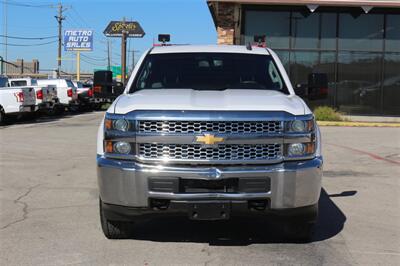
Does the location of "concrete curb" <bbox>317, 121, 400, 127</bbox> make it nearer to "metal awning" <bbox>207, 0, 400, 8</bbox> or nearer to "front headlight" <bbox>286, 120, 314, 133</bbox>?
"metal awning" <bbox>207, 0, 400, 8</bbox>

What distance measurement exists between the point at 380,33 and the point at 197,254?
17.7m

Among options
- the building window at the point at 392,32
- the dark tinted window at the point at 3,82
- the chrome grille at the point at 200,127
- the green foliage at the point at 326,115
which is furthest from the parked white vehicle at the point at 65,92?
the chrome grille at the point at 200,127

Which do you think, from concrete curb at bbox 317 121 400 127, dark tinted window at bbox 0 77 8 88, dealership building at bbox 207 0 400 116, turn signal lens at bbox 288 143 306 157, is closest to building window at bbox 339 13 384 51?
dealership building at bbox 207 0 400 116

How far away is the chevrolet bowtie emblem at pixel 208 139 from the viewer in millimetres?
4596

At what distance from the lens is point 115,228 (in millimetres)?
5211

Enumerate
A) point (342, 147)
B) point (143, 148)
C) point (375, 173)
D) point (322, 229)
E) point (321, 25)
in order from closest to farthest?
point (143, 148), point (322, 229), point (375, 173), point (342, 147), point (321, 25)

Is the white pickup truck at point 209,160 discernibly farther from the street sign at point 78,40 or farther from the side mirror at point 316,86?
the street sign at point 78,40

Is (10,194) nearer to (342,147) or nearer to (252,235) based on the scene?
(252,235)

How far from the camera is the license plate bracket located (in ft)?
15.1

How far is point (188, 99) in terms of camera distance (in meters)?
4.96

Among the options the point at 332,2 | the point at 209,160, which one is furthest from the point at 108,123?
the point at 332,2

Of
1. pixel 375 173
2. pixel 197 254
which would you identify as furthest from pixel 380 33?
pixel 197 254

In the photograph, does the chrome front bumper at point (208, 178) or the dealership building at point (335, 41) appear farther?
the dealership building at point (335, 41)

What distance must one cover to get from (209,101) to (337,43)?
54.3ft
